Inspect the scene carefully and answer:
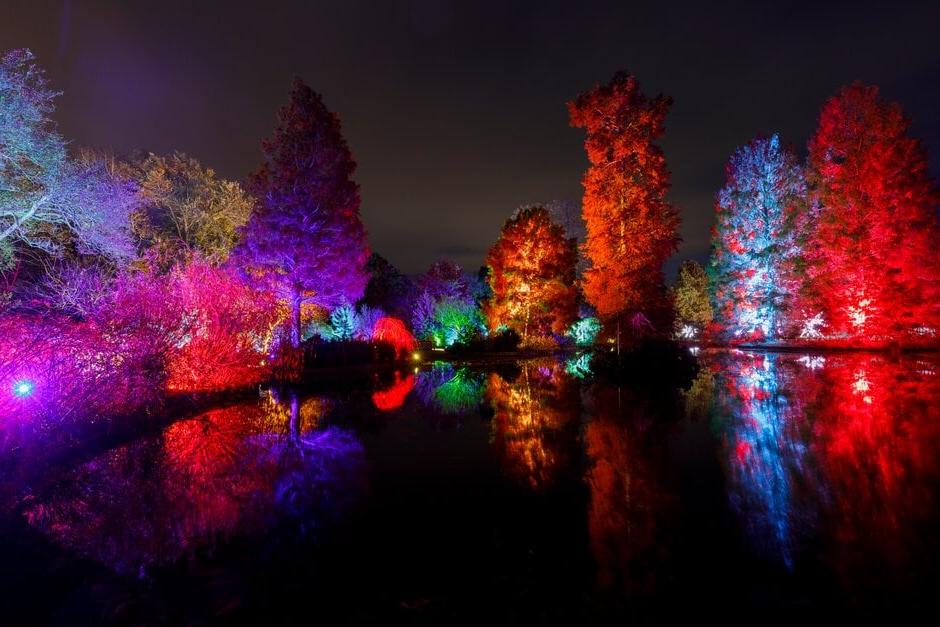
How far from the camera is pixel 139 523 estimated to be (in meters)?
4.66

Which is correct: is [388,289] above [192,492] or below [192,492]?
above

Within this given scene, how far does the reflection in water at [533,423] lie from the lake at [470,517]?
6 centimetres

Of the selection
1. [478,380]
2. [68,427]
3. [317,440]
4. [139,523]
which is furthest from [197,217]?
[139,523]

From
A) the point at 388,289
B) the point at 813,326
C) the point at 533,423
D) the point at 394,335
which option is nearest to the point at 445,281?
the point at 388,289

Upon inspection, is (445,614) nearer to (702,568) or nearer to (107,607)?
(702,568)

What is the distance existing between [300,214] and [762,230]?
28752 mm

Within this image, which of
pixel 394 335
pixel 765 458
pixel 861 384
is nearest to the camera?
pixel 765 458

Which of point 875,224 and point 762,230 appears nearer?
point 875,224

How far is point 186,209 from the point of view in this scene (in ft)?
83.4

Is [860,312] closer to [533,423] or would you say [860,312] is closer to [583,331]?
[583,331]

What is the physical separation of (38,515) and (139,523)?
123 cm

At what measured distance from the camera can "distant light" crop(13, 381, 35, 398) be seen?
22.6ft

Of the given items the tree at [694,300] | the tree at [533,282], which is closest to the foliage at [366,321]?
the tree at [533,282]

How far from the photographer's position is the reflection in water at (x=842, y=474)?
3.71 metres
